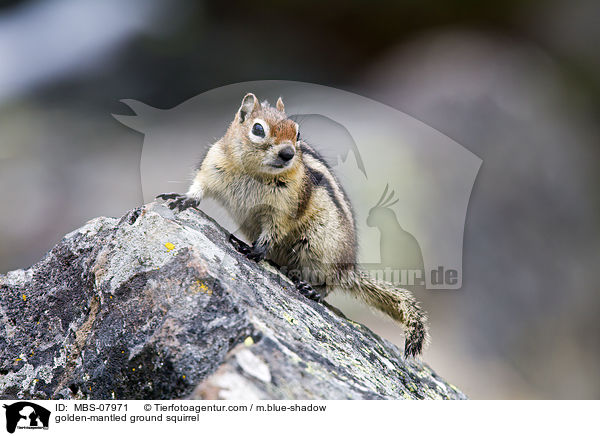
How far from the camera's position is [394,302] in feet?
10.6

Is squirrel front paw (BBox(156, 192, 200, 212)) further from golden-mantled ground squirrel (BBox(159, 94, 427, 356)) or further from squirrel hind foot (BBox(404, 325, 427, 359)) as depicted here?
squirrel hind foot (BBox(404, 325, 427, 359))

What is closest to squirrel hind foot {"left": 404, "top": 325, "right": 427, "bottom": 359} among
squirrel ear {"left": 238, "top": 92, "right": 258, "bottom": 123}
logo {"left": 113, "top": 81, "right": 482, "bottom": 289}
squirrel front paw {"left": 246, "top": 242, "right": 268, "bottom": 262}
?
squirrel front paw {"left": 246, "top": 242, "right": 268, "bottom": 262}

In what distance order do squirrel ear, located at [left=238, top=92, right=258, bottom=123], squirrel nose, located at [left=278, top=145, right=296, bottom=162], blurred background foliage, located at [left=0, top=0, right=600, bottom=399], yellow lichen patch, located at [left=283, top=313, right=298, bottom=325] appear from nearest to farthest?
yellow lichen patch, located at [left=283, top=313, right=298, bottom=325] < squirrel nose, located at [left=278, top=145, right=296, bottom=162] < squirrel ear, located at [left=238, top=92, right=258, bottom=123] < blurred background foliage, located at [left=0, top=0, right=600, bottom=399]

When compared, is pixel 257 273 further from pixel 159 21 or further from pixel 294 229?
pixel 159 21

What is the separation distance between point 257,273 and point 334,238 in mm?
1007

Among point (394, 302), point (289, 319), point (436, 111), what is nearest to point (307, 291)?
point (394, 302)

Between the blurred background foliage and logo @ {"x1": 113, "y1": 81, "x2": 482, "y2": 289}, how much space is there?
0.28m

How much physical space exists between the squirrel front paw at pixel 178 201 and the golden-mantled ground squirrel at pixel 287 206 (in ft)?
0.05

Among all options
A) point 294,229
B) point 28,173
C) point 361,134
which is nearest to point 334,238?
point 294,229

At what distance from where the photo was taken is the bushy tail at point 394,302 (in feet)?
9.91

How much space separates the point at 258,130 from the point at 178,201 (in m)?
0.64

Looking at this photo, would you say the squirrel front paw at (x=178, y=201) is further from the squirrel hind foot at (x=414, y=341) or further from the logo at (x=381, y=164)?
the logo at (x=381, y=164)
